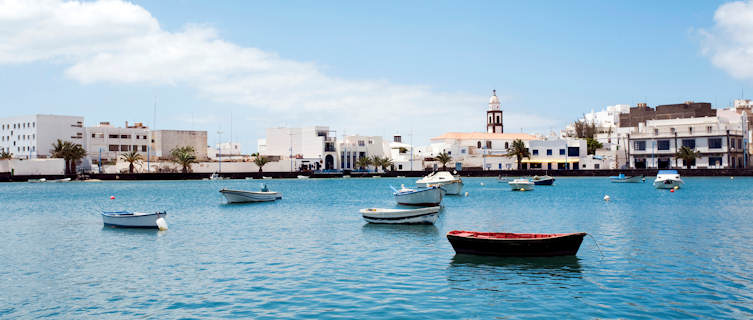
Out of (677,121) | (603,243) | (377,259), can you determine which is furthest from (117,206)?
(677,121)

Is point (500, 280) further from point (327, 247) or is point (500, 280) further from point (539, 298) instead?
point (327, 247)

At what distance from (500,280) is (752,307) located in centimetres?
683

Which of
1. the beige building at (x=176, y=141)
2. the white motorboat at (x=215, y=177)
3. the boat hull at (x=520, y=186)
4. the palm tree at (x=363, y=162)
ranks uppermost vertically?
the beige building at (x=176, y=141)

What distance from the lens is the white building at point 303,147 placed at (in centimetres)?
14638

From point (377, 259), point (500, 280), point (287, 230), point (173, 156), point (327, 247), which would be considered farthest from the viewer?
point (173, 156)

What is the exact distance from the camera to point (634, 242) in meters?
27.5

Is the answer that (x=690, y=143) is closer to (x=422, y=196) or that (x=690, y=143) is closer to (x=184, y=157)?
(x=422, y=196)

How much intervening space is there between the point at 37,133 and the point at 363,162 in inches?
2909

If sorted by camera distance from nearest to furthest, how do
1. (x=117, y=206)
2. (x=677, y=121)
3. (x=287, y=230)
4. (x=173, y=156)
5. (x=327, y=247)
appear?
(x=327, y=247) < (x=287, y=230) < (x=117, y=206) < (x=677, y=121) < (x=173, y=156)

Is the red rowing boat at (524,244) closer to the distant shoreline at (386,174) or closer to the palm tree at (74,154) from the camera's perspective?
the distant shoreline at (386,174)

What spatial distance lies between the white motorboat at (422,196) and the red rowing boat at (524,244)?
2400 centimetres

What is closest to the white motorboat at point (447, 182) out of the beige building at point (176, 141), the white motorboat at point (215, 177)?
the white motorboat at point (215, 177)

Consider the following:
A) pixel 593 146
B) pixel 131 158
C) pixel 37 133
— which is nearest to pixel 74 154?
pixel 131 158

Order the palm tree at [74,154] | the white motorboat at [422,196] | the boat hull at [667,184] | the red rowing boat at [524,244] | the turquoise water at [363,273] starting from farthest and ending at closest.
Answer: the palm tree at [74,154], the boat hull at [667,184], the white motorboat at [422,196], the red rowing boat at [524,244], the turquoise water at [363,273]
